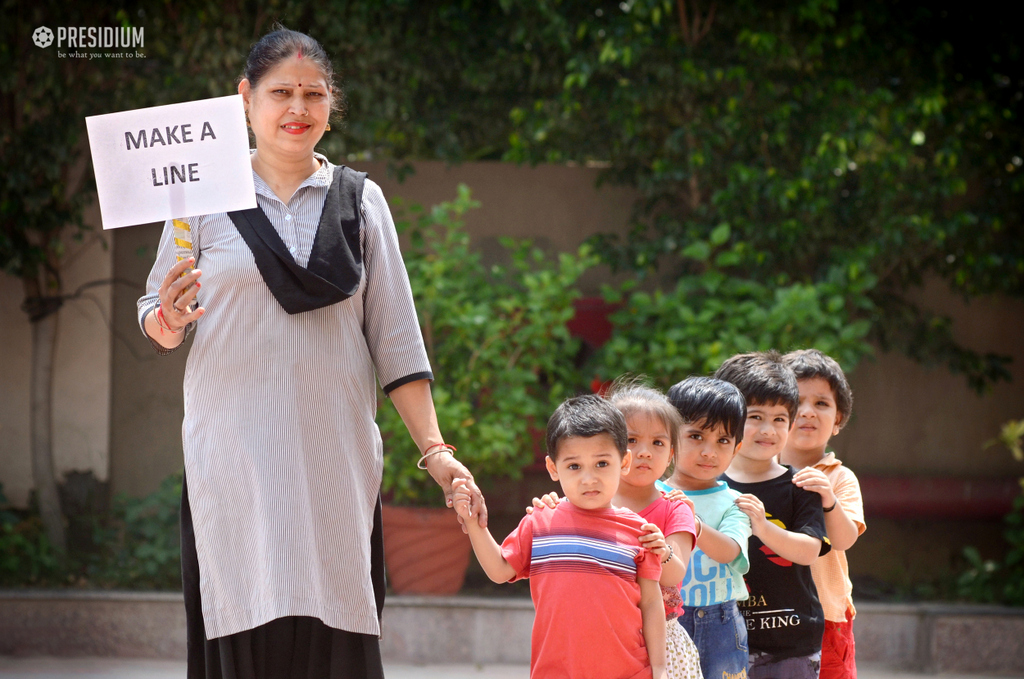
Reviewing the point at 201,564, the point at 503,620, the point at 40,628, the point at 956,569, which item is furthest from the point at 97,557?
the point at 956,569

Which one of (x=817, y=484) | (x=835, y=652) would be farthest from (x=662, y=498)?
(x=835, y=652)

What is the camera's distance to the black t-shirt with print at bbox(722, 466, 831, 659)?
2.21 m

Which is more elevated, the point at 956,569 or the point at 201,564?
the point at 201,564

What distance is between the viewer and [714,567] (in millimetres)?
2135

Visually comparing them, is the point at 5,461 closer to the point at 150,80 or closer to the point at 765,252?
the point at 150,80

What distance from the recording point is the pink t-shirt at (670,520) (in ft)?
6.43

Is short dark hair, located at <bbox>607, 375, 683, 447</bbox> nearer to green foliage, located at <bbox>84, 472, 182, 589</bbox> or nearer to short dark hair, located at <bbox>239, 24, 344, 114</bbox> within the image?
short dark hair, located at <bbox>239, 24, 344, 114</bbox>

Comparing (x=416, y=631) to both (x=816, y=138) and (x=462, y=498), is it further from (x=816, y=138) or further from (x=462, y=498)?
(x=816, y=138)

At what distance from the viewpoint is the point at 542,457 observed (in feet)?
16.5

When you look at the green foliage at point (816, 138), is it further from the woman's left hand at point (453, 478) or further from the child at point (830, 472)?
the woman's left hand at point (453, 478)

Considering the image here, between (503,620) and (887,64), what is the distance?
11.3ft

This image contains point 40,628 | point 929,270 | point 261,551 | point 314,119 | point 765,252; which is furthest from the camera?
point 929,270

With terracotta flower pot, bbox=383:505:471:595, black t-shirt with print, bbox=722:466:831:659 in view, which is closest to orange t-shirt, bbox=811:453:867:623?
black t-shirt with print, bbox=722:466:831:659

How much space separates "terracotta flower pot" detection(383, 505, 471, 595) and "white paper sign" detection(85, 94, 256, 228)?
2856mm
